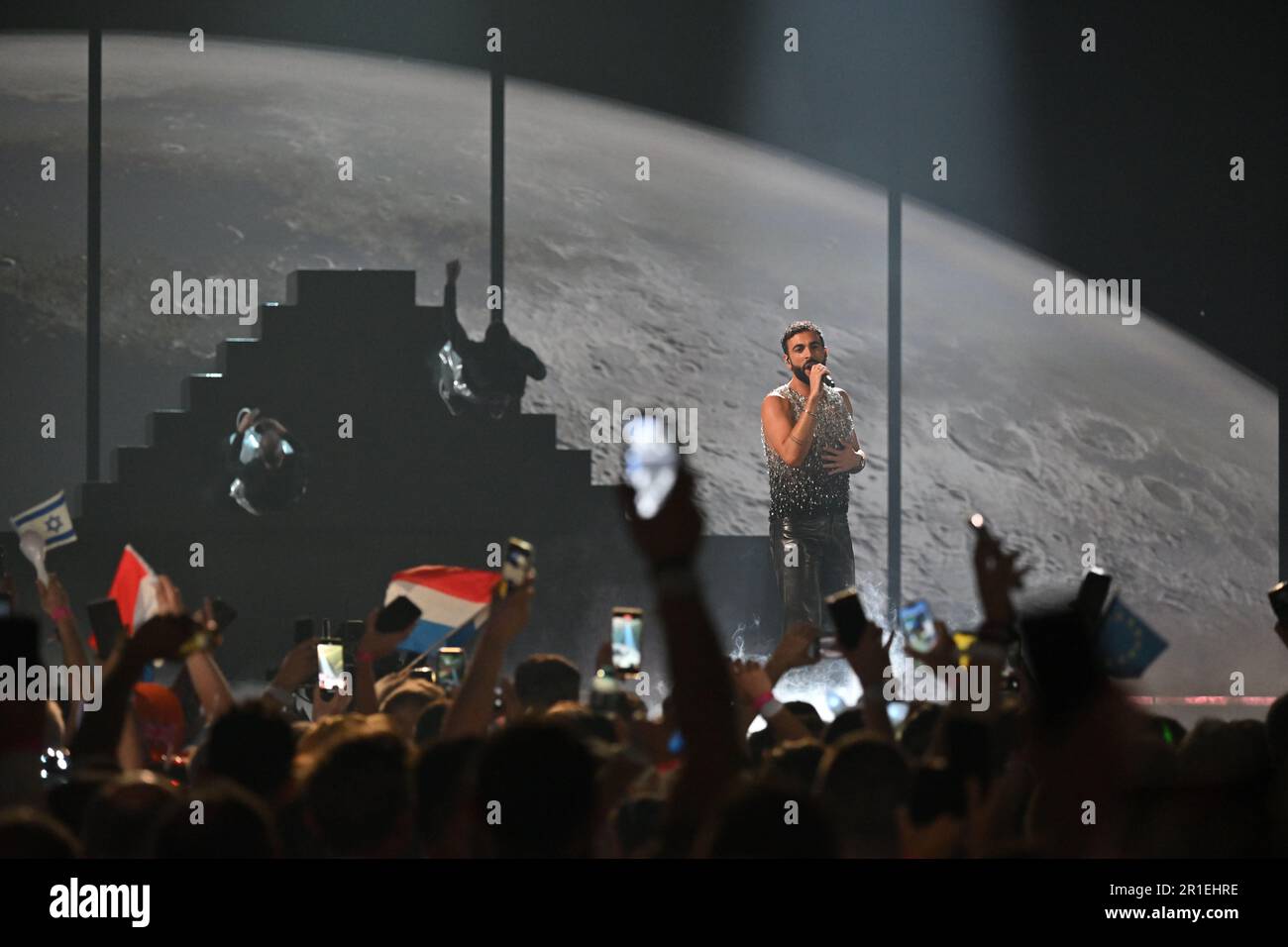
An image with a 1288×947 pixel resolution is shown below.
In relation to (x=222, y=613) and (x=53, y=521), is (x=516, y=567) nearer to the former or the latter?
(x=222, y=613)

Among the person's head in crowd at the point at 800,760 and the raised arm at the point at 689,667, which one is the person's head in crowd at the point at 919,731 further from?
the raised arm at the point at 689,667

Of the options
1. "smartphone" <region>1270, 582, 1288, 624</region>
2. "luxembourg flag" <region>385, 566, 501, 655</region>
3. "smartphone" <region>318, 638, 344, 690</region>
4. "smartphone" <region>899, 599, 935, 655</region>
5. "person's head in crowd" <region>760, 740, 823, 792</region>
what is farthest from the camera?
"luxembourg flag" <region>385, 566, 501, 655</region>

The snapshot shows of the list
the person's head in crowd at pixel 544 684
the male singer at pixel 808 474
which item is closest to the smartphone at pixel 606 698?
the person's head in crowd at pixel 544 684

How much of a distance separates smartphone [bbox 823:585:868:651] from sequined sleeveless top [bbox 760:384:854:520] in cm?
421

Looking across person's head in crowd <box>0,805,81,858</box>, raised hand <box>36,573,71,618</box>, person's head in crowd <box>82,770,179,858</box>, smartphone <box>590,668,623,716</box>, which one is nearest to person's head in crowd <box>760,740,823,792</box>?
smartphone <box>590,668,623,716</box>

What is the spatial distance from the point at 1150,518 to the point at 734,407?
3.91 metres

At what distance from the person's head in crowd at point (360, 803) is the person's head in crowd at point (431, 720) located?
100 cm

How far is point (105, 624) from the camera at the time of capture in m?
3.61

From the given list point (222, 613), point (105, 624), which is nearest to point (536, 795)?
point (105, 624)

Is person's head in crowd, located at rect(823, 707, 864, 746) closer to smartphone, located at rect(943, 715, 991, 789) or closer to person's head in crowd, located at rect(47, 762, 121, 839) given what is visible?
smartphone, located at rect(943, 715, 991, 789)

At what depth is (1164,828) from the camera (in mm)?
2307

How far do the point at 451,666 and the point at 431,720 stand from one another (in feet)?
4.31

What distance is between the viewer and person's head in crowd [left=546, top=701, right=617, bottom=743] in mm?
2777

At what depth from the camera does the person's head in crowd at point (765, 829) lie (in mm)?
1924
